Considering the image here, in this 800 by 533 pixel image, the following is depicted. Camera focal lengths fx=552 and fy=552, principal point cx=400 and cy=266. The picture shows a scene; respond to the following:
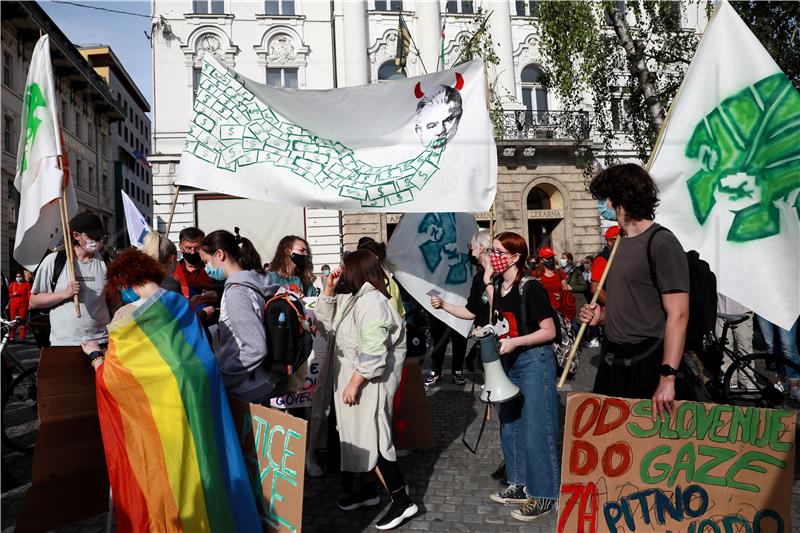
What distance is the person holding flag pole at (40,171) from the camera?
12.6 ft

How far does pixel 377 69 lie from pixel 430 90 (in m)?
18.2

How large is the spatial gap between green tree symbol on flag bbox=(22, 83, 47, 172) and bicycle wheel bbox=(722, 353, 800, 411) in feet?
20.4

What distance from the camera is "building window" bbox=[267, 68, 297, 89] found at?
21.2 meters

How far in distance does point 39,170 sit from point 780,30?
39.7 ft

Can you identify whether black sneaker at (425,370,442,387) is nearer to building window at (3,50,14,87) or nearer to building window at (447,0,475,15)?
building window at (447,0,475,15)

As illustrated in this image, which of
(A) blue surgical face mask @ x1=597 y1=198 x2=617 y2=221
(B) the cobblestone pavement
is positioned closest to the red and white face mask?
(A) blue surgical face mask @ x1=597 y1=198 x2=617 y2=221

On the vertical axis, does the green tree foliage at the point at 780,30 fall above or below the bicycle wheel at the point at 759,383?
above

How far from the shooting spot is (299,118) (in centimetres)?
462

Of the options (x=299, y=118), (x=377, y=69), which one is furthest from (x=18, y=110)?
(x=299, y=118)

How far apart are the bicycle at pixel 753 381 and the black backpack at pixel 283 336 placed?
12.8ft

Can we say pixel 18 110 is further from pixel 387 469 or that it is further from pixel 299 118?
pixel 387 469

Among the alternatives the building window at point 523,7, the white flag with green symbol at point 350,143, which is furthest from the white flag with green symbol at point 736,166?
the building window at point 523,7

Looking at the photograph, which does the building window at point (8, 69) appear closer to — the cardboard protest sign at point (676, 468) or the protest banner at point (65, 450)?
the protest banner at point (65, 450)

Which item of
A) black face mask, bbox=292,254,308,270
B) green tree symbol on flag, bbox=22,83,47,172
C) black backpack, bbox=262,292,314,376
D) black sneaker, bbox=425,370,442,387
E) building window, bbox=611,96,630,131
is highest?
building window, bbox=611,96,630,131
